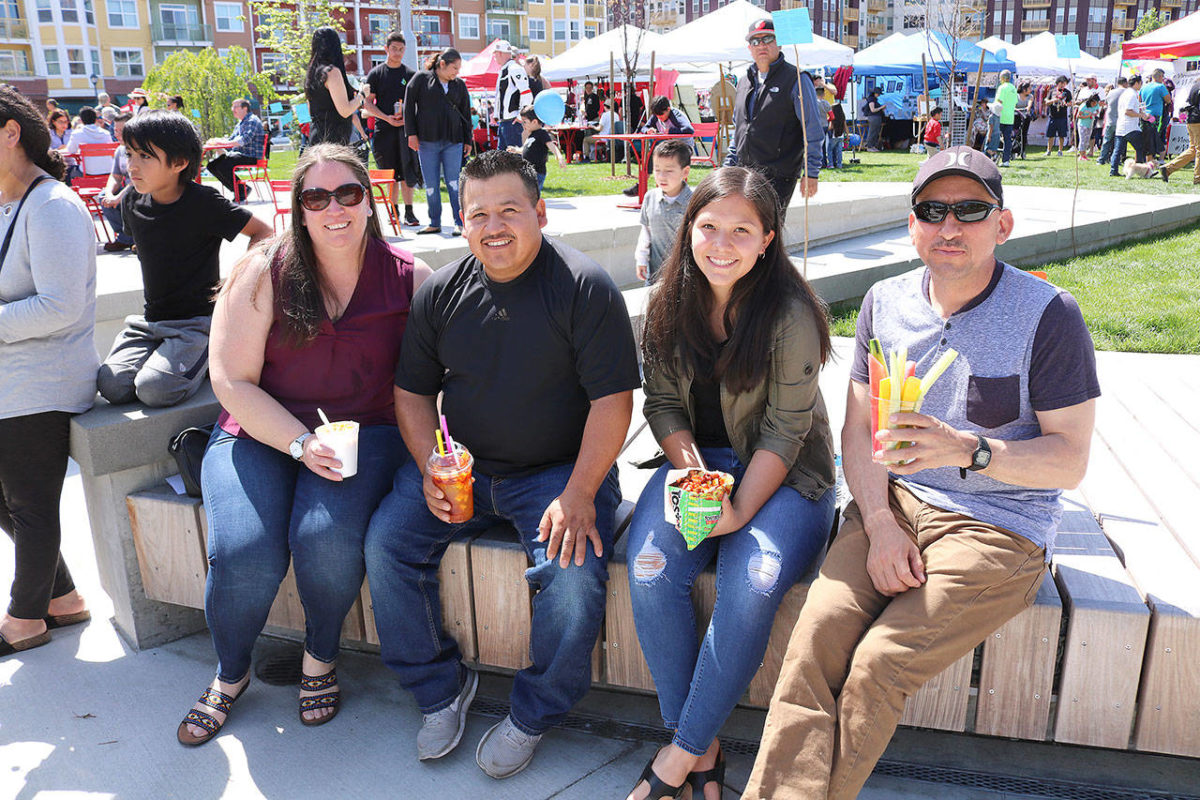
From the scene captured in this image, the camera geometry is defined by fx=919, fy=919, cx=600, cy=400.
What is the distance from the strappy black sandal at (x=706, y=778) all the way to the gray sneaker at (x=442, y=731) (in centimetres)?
65

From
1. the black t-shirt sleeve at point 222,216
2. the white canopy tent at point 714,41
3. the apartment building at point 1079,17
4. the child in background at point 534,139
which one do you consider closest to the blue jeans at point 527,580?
the black t-shirt sleeve at point 222,216

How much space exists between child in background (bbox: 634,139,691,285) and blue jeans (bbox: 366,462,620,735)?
2.73 meters

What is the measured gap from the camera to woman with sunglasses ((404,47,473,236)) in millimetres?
7801

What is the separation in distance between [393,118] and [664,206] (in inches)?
163

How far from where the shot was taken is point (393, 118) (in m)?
8.39

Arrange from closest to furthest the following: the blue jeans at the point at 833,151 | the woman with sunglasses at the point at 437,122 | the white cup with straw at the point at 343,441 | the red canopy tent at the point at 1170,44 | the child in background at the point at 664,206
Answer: the white cup with straw at the point at 343,441 < the child in background at the point at 664,206 < the woman with sunglasses at the point at 437,122 < the red canopy tent at the point at 1170,44 < the blue jeans at the point at 833,151

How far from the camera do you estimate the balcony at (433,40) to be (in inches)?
2516

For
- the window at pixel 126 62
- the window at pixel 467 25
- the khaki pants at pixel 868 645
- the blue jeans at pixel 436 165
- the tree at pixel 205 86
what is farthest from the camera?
the window at pixel 467 25

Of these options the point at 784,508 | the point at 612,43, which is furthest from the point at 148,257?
the point at 612,43

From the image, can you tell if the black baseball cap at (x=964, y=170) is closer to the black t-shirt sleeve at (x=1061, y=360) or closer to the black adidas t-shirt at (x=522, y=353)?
the black t-shirt sleeve at (x=1061, y=360)

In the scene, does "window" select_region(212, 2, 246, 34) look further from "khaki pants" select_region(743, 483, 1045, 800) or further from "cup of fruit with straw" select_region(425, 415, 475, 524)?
"khaki pants" select_region(743, 483, 1045, 800)

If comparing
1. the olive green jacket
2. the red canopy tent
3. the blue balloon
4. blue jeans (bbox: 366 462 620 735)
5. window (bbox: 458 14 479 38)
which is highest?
window (bbox: 458 14 479 38)

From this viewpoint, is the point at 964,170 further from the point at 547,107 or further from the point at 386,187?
the point at 547,107

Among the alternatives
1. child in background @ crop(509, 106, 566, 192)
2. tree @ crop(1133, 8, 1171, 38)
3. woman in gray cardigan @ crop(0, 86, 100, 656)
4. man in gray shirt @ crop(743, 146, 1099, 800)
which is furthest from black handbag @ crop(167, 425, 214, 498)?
tree @ crop(1133, 8, 1171, 38)
